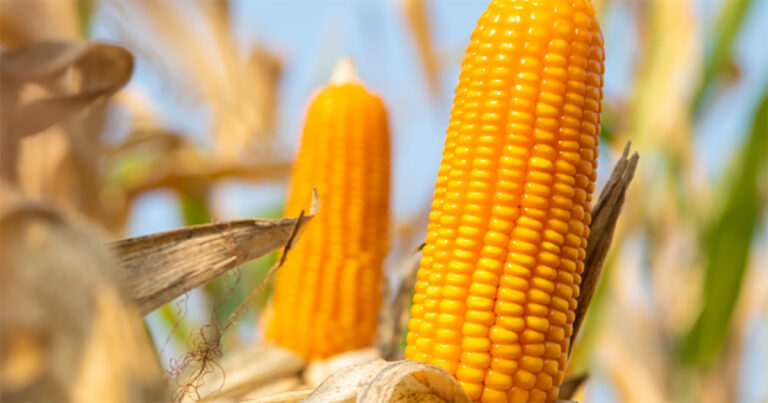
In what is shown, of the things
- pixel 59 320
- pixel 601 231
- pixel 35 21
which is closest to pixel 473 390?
pixel 601 231

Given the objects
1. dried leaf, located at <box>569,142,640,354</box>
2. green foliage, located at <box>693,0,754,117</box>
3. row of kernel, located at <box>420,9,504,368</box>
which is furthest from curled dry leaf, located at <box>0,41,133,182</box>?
green foliage, located at <box>693,0,754,117</box>

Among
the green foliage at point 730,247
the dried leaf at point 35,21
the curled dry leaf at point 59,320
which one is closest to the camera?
the curled dry leaf at point 59,320

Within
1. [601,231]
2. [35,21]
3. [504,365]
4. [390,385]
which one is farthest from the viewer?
[35,21]

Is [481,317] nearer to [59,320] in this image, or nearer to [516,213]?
[516,213]

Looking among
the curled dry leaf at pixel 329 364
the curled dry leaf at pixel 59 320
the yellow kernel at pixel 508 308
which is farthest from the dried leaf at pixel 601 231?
the curled dry leaf at pixel 59 320

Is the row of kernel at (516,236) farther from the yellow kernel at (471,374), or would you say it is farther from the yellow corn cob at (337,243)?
the yellow corn cob at (337,243)

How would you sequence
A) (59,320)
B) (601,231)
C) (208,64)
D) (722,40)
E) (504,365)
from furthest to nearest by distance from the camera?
(208,64), (722,40), (601,231), (504,365), (59,320)
